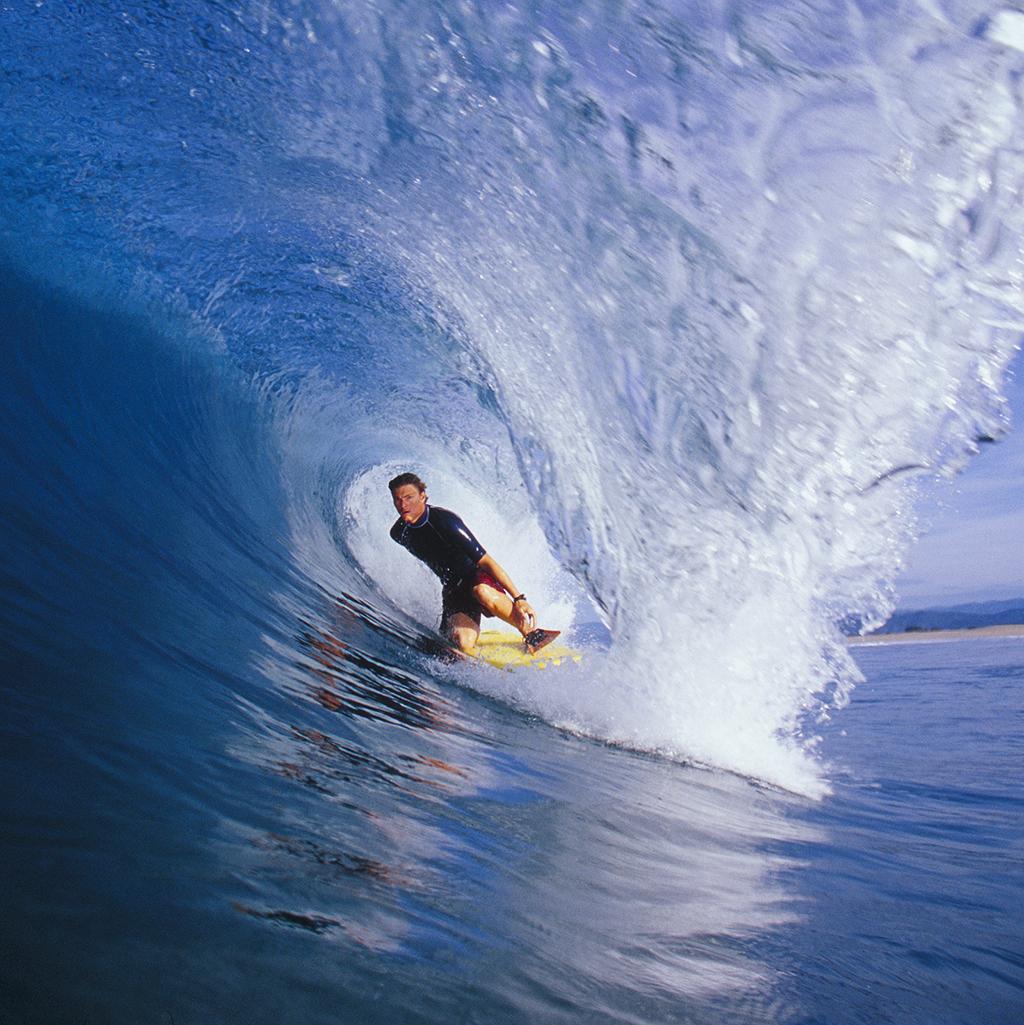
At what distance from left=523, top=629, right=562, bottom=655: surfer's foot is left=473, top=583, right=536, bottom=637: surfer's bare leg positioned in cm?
24

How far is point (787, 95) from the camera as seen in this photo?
103 inches

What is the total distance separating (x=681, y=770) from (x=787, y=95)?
2796mm

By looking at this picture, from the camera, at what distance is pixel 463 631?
5.06m

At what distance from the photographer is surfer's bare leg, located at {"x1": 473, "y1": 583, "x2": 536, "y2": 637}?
5000mm

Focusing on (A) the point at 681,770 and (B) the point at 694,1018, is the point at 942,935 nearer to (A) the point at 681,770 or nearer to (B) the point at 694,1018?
(B) the point at 694,1018

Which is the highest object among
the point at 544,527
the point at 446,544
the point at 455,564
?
the point at 544,527

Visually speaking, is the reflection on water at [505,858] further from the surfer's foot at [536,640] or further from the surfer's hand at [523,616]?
the surfer's hand at [523,616]

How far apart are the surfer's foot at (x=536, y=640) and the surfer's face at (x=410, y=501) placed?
118cm

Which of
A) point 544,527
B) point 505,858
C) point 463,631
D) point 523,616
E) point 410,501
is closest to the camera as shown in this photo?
point 505,858

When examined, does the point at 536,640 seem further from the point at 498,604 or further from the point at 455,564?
the point at 455,564

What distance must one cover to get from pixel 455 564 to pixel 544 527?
0.91 m

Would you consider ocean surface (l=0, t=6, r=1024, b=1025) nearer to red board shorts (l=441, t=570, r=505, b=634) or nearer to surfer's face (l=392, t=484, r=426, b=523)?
red board shorts (l=441, t=570, r=505, b=634)

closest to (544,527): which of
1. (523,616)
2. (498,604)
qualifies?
(523,616)

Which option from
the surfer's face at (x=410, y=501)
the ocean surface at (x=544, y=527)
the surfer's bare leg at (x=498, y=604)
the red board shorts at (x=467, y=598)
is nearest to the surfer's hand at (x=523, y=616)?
the surfer's bare leg at (x=498, y=604)
